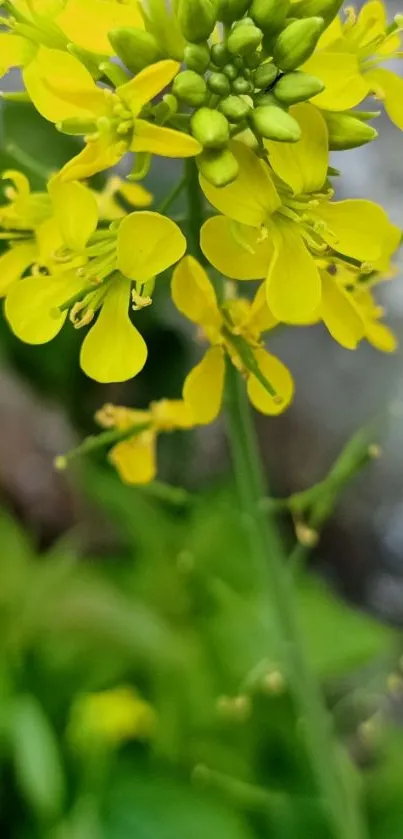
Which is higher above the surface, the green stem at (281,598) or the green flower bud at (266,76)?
the green flower bud at (266,76)

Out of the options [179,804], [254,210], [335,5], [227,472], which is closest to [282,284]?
[254,210]

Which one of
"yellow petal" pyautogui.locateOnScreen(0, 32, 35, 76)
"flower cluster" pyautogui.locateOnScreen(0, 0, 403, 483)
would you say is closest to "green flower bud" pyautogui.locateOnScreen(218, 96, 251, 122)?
"flower cluster" pyautogui.locateOnScreen(0, 0, 403, 483)

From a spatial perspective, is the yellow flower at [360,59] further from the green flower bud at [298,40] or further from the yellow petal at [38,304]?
the yellow petal at [38,304]

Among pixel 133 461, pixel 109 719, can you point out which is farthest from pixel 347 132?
pixel 109 719

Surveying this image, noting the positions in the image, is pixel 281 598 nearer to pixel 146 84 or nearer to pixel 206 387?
pixel 206 387

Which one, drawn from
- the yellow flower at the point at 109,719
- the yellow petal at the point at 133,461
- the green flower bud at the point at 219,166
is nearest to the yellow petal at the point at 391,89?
the green flower bud at the point at 219,166
